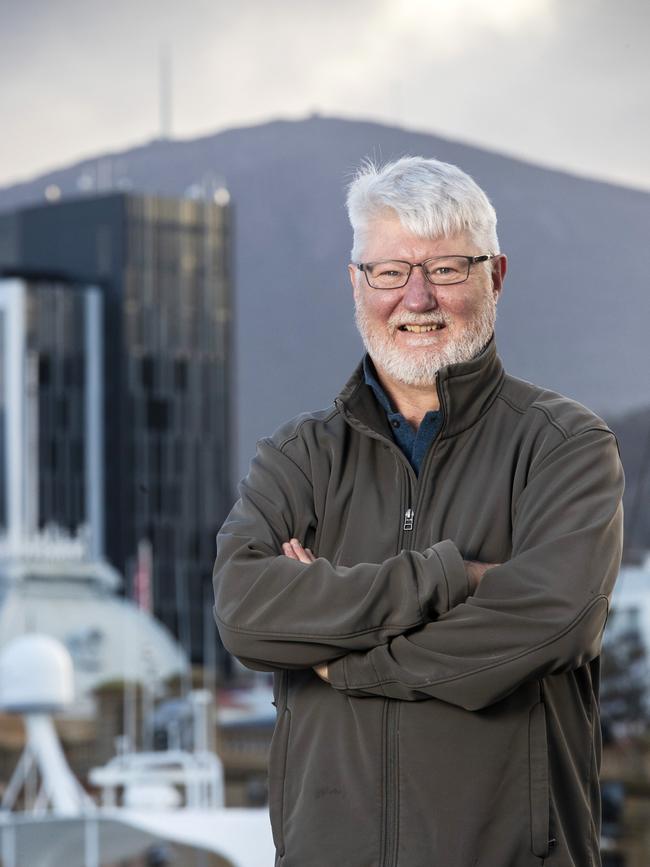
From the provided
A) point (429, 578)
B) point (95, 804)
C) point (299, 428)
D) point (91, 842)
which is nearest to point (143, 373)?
point (95, 804)

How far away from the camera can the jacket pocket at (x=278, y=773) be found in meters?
1.38

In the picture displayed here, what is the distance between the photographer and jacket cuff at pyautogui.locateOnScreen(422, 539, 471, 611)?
4.33ft

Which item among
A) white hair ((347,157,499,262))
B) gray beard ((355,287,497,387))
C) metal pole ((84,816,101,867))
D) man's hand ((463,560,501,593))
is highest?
white hair ((347,157,499,262))

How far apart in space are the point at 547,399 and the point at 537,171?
2.62 meters

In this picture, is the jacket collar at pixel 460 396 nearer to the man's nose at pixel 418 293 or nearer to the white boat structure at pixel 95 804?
the man's nose at pixel 418 293

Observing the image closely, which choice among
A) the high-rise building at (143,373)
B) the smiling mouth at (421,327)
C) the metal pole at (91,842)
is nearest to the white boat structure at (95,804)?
the metal pole at (91,842)

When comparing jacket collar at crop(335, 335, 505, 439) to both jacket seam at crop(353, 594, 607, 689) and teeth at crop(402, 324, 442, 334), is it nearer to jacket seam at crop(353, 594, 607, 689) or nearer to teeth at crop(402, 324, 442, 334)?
teeth at crop(402, 324, 442, 334)

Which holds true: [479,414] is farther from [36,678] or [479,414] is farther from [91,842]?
[36,678]

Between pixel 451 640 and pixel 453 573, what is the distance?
0.18ft

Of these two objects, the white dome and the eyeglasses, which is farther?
the white dome

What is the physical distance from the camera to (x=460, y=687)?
129 cm

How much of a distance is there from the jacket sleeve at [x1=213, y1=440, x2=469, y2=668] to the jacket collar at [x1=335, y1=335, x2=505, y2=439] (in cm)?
10

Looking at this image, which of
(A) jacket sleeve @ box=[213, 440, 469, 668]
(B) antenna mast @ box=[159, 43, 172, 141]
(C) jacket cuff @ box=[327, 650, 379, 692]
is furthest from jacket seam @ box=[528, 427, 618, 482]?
(B) antenna mast @ box=[159, 43, 172, 141]

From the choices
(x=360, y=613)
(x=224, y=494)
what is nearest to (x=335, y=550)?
(x=360, y=613)
